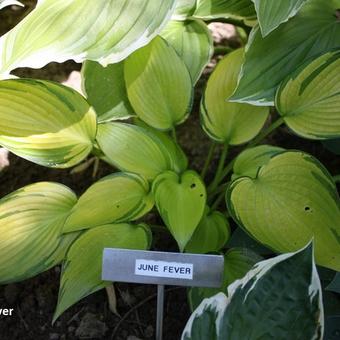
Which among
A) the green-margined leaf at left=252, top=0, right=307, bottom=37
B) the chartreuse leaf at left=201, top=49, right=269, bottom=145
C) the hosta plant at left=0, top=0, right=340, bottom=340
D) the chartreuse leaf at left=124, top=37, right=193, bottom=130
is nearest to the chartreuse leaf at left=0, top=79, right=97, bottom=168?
the hosta plant at left=0, top=0, right=340, bottom=340

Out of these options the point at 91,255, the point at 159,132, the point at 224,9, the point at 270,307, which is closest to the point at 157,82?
the point at 159,132

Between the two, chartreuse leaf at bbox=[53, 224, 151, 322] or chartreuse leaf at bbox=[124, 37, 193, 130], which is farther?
chartreuse leaf at bbox=[124, 37, 193, 130]

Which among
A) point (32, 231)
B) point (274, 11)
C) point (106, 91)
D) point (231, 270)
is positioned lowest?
point (231, 270)

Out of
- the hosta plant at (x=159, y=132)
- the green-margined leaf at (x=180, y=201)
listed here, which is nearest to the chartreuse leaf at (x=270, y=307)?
the hosta plant at (x=159, y=132)

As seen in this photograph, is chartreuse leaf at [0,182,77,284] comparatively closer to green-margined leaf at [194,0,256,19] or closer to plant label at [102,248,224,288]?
plant label at [102,248,224,288]

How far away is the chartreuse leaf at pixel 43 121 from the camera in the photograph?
915mm

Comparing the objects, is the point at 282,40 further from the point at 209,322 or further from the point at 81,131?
the point at 209,322

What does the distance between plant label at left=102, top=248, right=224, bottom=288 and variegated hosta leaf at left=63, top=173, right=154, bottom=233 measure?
5.2 inches

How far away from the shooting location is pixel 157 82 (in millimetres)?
1015

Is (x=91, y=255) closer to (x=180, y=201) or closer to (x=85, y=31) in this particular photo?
(x=180, y=201)

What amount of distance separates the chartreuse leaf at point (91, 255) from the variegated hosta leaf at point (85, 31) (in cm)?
28

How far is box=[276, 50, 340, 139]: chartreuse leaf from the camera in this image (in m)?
0.93

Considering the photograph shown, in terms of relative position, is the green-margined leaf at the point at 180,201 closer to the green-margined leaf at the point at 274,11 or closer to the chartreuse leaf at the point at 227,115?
the chartreuse leaf at the point at 227,115

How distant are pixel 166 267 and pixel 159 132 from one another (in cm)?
34
